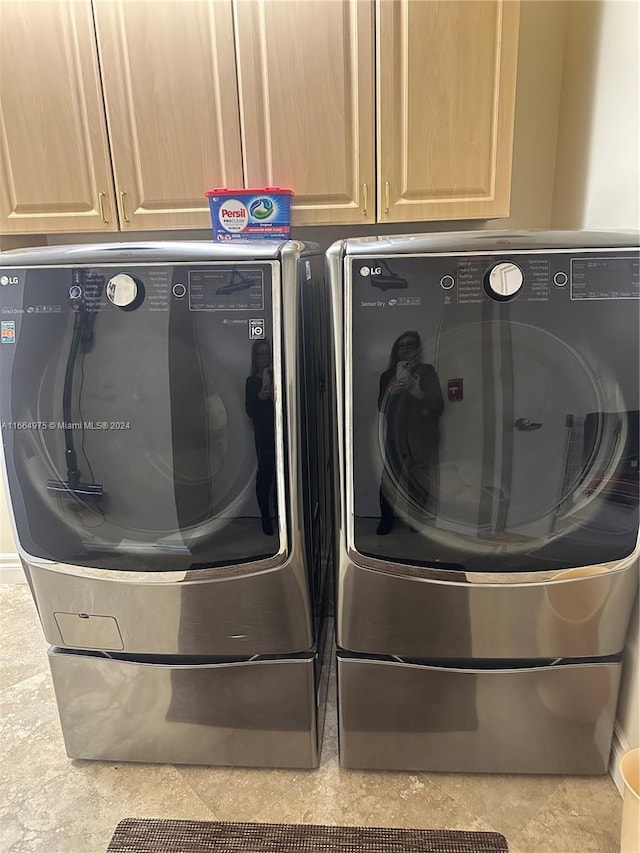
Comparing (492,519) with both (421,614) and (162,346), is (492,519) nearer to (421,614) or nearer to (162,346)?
(421,614)

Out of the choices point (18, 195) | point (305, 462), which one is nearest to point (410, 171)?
point (305, 462)

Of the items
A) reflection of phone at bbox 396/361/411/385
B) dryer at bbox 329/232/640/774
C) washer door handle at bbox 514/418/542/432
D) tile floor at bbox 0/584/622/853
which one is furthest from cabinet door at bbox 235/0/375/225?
tile floor at bbox 0/584/622/853

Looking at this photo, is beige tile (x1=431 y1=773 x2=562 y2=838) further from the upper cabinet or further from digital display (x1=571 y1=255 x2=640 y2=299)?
the upper cabinet

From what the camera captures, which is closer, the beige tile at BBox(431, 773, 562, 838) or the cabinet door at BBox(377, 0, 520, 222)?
the beige tile at BBox(431, 773, 562, 838)

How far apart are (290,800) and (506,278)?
1283 millimetres

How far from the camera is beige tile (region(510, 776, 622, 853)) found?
1292mm

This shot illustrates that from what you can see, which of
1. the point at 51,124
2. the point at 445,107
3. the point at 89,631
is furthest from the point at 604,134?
the point at 89,631

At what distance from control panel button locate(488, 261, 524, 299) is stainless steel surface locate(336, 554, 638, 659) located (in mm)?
621

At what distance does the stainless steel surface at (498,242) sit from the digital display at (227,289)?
0.19 metres

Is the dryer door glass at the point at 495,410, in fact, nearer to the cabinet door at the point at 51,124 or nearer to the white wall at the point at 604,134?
the white wall at the point at 604,134

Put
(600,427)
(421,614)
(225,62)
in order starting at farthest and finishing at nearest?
(225,62), (421,614), (600,427)

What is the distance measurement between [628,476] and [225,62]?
1.46 m

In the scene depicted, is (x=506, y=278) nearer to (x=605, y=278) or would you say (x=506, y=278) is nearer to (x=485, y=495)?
(x=605, y=278)

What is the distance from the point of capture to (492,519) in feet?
4.18
